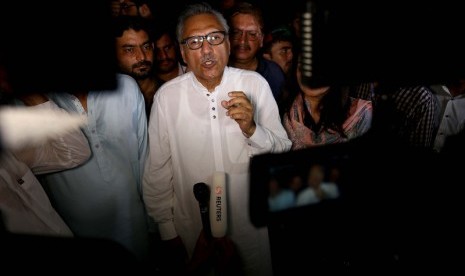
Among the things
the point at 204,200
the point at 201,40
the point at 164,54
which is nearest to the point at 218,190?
the point at 204,200

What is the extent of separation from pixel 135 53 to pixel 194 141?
0.86m

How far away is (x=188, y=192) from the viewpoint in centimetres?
192

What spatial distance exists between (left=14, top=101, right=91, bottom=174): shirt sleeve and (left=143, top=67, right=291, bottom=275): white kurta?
15.1 inches

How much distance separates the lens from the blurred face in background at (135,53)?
2.17 m

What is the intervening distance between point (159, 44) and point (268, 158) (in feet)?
6.45

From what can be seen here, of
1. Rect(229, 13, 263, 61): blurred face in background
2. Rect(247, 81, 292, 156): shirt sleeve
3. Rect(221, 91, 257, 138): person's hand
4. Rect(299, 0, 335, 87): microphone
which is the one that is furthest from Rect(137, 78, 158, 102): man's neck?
Rect(299, 0, 335, 87): microphone

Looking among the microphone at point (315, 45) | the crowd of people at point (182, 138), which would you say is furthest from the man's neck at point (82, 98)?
the microphone at point (315, 45)

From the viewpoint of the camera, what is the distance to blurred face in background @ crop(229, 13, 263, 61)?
2.48 m

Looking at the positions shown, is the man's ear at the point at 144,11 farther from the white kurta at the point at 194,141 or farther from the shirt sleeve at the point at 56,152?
the shirt sleeve at the point at 56,152

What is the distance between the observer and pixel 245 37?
250 centimetres

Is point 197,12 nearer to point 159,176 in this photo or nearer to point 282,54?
point 159,176

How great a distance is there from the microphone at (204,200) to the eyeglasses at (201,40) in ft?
2.67

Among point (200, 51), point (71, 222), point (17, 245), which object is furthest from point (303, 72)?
point (71, 222)

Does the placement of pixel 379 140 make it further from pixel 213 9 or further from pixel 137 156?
pixel 137 156
